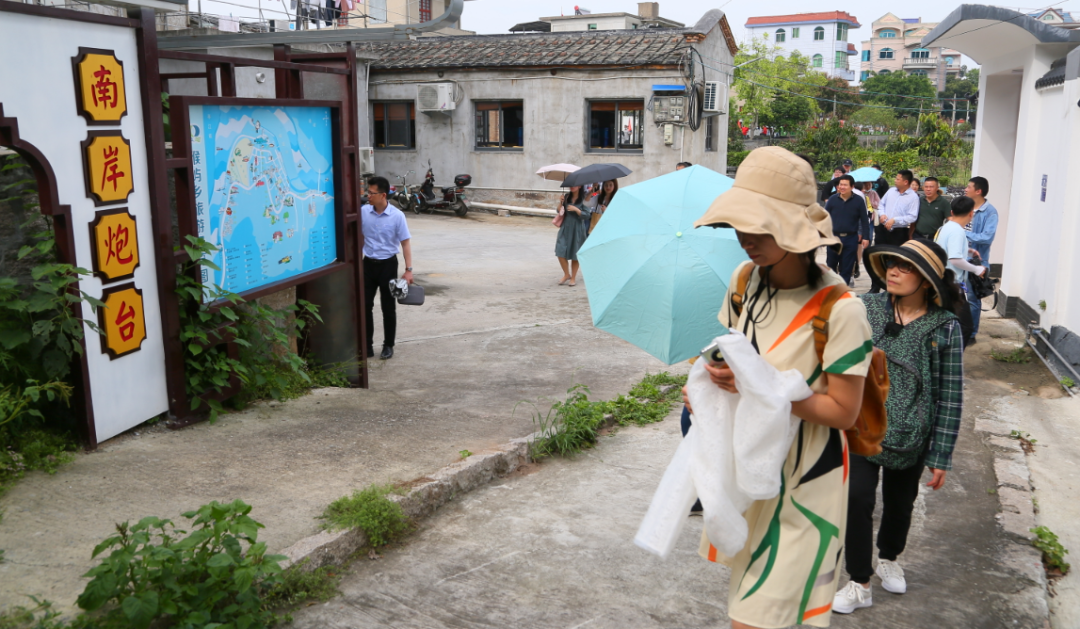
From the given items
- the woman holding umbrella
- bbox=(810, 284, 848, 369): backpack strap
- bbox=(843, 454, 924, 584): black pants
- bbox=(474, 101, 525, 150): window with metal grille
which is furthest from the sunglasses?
bbox=(474, 101, 525, 150): window with metal grille

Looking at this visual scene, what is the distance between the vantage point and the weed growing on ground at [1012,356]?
27.0ft

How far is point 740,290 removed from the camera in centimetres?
276

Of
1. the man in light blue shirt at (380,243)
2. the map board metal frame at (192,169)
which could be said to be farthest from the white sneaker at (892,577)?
the man in light blue shirt at (380,243)

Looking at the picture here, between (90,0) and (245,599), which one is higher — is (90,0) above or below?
above

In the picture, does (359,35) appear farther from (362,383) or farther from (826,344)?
(826,344)

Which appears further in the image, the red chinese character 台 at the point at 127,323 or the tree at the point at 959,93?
the tree at the point at 959,93

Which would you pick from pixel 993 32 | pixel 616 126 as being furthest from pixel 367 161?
pixel 993 32

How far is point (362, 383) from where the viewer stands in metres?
7.09

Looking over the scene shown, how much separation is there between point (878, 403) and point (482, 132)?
66.5ft

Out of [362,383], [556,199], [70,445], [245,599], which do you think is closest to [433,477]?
[245,599]

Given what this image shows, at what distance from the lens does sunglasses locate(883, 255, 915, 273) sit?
11.6ft

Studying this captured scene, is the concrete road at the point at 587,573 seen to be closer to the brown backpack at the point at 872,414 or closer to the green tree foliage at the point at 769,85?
Result: the brown backpack at the point at 872,414

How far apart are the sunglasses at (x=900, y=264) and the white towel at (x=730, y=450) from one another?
4.65ft

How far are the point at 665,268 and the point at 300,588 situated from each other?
7.70ft
